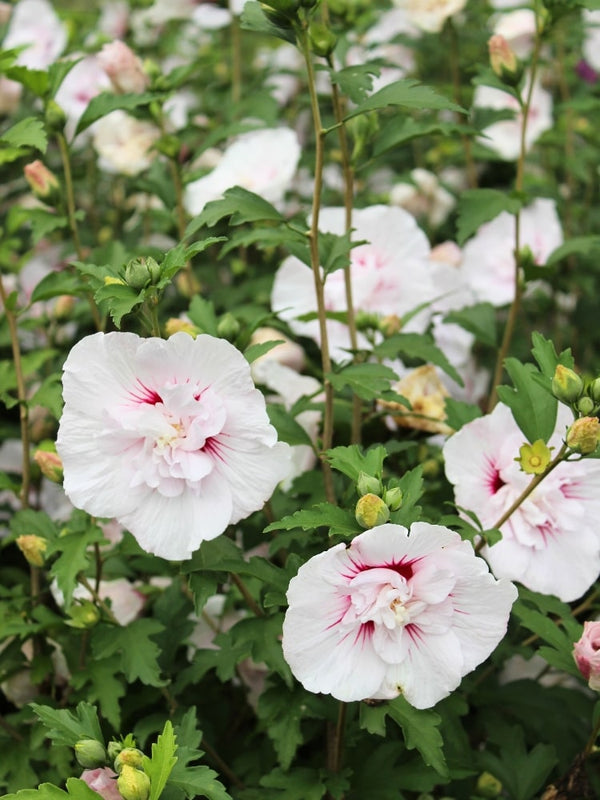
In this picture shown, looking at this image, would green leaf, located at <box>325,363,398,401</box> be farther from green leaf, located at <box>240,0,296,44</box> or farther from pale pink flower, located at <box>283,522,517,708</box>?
green leaf, located at <box>240,0,296,44</box>

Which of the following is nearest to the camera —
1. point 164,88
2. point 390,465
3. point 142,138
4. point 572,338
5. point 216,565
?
point 216,565

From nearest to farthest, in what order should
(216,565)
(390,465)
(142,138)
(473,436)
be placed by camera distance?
(216,565) < (473,436) < (390,465) < (142,138)

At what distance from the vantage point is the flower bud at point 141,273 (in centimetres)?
100

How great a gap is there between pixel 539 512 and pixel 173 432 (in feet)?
1.56

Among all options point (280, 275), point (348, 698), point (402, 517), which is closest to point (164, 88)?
point (280, 275)

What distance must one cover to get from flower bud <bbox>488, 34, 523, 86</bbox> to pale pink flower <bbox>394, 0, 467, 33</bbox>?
23.0 inches

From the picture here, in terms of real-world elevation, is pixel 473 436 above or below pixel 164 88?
below

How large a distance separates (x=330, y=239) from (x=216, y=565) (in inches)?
20.7

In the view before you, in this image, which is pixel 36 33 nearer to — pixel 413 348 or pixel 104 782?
pixel 413 348

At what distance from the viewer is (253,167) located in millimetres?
2002

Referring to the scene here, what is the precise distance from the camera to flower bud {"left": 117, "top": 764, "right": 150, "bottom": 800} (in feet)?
2.89

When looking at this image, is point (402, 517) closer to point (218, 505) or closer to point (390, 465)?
point (218, 505)

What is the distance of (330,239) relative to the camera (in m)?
1.36

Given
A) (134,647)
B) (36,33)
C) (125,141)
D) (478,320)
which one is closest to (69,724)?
(134,647)
